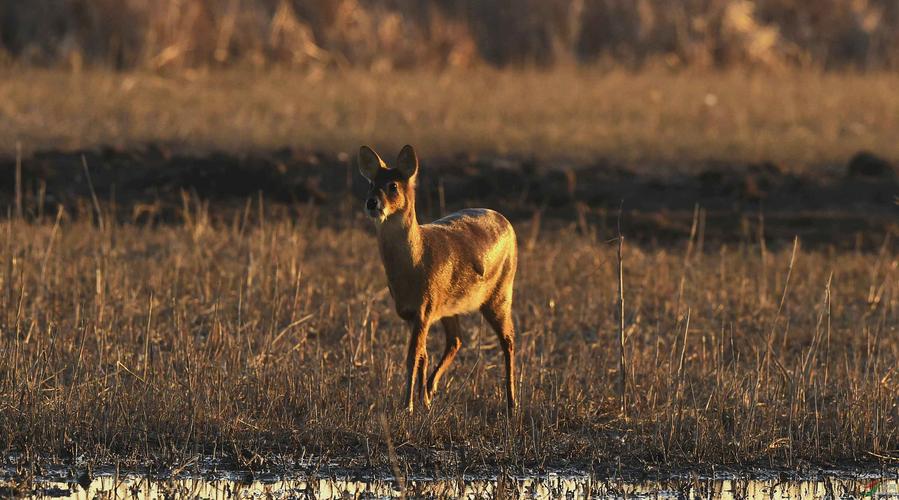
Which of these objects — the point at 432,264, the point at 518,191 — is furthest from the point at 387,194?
the point at 518,191

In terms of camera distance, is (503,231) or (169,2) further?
(169,2)

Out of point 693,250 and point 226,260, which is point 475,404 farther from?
point 693,250

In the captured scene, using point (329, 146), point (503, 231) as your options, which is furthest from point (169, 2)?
point (503, 231)

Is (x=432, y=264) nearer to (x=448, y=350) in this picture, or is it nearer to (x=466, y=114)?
(x=448, y=350)

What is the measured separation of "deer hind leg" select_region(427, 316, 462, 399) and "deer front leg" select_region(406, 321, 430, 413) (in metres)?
0.24

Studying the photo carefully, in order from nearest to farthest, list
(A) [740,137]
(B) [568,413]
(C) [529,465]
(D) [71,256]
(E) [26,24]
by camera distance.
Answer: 1. (C) [529,465]
2. (B) [568,413]
3. (D) [71,256]
4. (A) [740,137]
5. (E) [26,24]

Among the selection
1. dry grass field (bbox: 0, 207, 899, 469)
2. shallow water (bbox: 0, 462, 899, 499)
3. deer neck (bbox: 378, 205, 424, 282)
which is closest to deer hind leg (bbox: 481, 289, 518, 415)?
dry grass field (bbox: 0, 207, 899, 469)

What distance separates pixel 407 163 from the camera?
822 cm

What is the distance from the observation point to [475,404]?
9.20 metres

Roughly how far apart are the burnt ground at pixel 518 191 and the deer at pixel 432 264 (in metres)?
5.47

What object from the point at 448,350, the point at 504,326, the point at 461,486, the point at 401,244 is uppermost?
the point at 401,244

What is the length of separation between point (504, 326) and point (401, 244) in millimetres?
1031

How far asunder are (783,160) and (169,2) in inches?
343

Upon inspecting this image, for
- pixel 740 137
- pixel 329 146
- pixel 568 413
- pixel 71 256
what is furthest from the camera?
pixel 740 137
